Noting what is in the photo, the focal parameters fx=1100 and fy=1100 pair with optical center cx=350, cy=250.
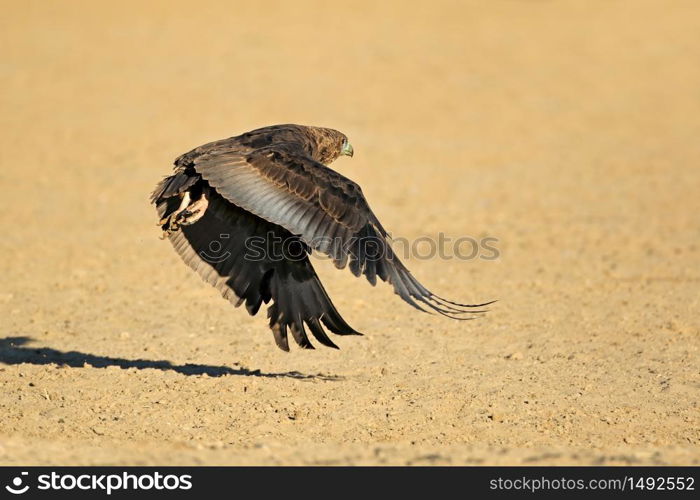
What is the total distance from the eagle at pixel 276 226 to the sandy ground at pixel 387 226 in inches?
23.3

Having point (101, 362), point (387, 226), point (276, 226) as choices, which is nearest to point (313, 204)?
point (276, 226)

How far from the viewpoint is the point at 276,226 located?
7.41 meters

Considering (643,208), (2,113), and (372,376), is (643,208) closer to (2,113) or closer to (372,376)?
(372,376)

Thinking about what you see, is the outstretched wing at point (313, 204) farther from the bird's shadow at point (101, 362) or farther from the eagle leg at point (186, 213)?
the bird's shadow at point (101, 362)

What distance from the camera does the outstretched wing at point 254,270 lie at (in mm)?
7391

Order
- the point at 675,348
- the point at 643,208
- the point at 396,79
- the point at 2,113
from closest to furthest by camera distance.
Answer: the point at 675,348
the point at 643,208
the point at 2,113
the point at 396,79

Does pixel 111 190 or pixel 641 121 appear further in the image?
pixel 641 121

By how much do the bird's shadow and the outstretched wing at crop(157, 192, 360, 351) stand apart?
0.48 meters

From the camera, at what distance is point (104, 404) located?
22.7ft

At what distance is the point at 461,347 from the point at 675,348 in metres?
1.63
